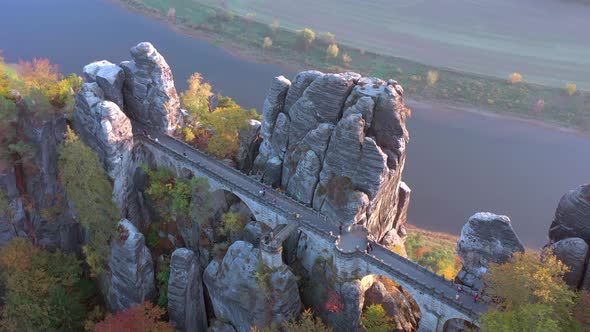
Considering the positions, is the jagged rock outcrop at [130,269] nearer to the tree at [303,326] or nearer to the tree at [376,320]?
the tree at [303,326]

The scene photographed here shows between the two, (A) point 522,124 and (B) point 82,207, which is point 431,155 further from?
(B) point 82,207

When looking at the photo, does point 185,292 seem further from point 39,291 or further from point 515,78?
point 515,78

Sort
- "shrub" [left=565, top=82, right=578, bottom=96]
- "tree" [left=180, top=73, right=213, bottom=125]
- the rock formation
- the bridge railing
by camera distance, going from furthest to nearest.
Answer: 1. "shrub" [left=565, top=82, right=578, bottom=96]
2. "tree" [left=180, top=73, right=213, bottom=125]
3. the bridge railing
4. the rock formation

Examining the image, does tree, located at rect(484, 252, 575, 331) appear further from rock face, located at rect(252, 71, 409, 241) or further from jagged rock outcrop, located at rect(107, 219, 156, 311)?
jagged rock outcrop, located at rect(107, 219, 156, 311)

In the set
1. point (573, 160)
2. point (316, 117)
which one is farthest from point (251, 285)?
point (573, 160)

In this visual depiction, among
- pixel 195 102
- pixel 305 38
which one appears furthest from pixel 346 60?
pixel 195 102

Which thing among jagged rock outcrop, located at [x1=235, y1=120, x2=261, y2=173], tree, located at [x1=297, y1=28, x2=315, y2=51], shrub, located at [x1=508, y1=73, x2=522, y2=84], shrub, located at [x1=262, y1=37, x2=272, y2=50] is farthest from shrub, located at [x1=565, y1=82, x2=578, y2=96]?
jagged rock outcrop, located at [x1=235, y1=120, x2=261, y2=173]
